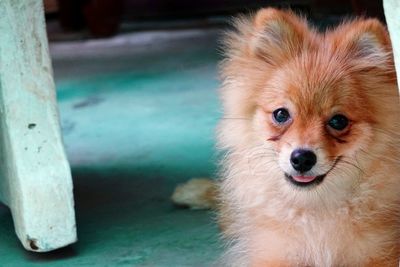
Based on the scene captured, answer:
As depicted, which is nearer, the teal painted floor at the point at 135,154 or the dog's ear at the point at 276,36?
the dog's ear at the point at 276,36

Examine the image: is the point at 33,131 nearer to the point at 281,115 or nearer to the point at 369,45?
the point at 281,115

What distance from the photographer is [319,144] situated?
5.66ft

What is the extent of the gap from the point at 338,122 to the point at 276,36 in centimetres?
29

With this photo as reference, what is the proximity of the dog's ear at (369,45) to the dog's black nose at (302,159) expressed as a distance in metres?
0.29

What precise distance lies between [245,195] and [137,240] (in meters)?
0.54

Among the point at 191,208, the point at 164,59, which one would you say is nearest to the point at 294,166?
the point at 191,208

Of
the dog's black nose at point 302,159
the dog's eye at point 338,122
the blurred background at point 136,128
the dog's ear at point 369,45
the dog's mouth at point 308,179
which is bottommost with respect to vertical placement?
the blurred background at point 136,128

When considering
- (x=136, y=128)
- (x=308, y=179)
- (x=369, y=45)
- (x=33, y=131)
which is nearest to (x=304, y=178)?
(x=308, y=179)

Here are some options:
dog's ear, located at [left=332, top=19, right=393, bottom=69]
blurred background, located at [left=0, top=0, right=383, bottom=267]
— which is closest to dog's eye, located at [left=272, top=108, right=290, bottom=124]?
dog's ear, located at [left=332, top=19, right=393, bottom=69]

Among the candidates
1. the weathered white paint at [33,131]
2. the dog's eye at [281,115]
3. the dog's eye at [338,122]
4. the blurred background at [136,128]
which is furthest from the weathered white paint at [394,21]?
the weathered white paint at [33,131]

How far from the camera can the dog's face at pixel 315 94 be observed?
1.76 m

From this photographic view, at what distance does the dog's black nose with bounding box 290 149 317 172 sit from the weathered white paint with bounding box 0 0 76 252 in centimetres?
81

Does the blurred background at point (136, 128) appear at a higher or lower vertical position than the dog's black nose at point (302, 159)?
lower

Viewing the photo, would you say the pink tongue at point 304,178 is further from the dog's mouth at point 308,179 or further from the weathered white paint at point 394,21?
the weathered white paint at point 394,21
